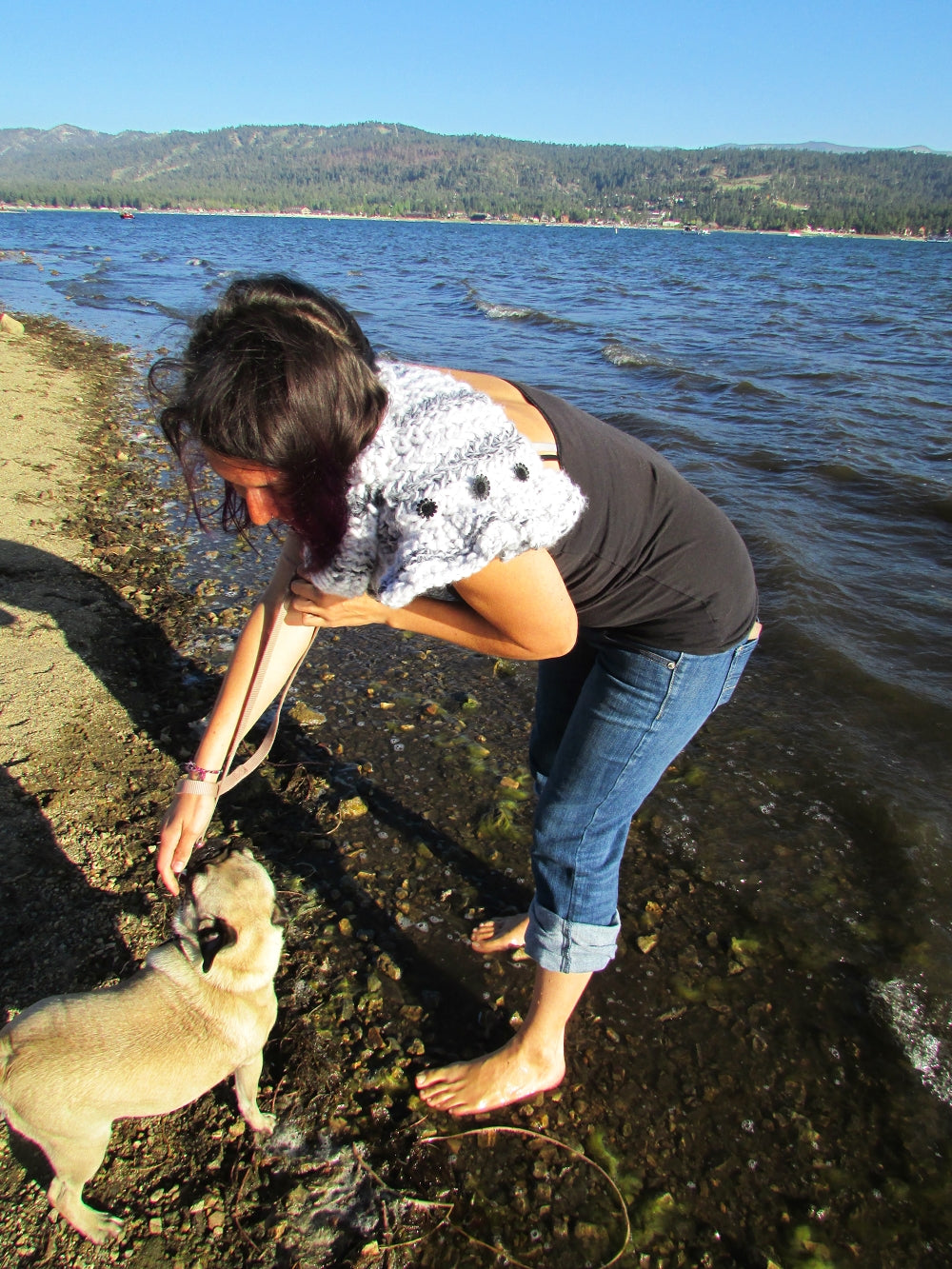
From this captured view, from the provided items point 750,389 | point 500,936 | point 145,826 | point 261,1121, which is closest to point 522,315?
point 750,389

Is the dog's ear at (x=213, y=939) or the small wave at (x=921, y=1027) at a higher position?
the dog's ear at (x=213, y=939)

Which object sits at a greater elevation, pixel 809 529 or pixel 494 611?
pixel 494 611

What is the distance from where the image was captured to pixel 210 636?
4.80m

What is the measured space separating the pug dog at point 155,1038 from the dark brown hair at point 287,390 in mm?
1318

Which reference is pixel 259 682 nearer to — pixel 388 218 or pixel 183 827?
pixel 183 827

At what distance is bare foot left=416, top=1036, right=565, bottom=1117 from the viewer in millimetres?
2316

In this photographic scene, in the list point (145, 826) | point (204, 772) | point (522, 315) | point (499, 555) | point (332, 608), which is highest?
point (522, 315)

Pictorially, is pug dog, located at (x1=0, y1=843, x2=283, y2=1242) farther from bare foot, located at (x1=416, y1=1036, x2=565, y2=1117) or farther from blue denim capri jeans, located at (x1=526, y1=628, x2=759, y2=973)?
blue denim capri jeans, located at (x1=526, y1=628, x2=759, y2=973)

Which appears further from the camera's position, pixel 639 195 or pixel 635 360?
pixel 639 195

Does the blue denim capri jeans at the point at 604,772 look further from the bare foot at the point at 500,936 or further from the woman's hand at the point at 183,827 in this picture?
the woman's hand at the point at 183,827

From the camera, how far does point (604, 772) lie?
197 cm

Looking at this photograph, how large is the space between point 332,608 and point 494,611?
0.42m

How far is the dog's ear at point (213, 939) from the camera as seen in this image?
2.09 metres

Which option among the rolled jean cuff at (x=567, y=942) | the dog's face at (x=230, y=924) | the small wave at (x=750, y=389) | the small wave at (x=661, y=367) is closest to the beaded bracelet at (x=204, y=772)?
the dog's face at (x=230, y=924)
